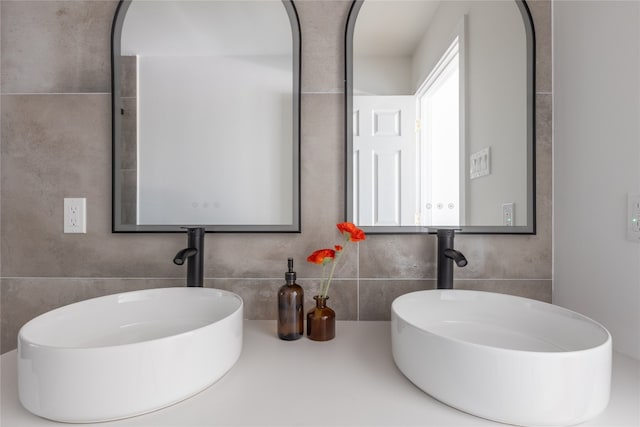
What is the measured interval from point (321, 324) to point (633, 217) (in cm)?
82

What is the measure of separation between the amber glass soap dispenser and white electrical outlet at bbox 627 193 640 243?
84 cm

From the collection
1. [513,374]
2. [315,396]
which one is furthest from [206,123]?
[513,374]

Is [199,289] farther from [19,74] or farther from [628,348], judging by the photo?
[628,348]

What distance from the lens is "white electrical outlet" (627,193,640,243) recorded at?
771 mm

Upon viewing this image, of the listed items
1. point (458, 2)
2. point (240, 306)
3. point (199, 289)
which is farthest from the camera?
point (458, 2)

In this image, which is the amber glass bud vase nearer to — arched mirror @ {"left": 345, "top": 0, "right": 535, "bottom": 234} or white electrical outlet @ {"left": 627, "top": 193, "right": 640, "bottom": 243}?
arched mirror @ {"left": 345, "top": 0, "right": 535, "bottom": 234}

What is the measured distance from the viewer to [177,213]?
109cm

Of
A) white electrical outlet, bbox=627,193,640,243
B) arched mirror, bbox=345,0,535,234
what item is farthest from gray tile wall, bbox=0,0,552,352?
white electrical outlet, bbox=627,193,640,243

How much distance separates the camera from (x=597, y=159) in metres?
0.89

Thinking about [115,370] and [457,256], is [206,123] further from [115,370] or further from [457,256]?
[457,256]

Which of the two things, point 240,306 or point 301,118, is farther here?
point 301,118

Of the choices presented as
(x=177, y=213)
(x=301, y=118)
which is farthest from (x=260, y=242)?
(x=301, y=118)

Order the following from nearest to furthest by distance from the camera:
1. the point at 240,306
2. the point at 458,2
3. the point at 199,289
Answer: the point at 240,306, the point at 199,289, the point at 458,2

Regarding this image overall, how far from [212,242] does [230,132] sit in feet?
1.24
